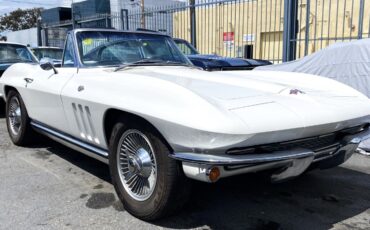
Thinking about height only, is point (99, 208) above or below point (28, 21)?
below

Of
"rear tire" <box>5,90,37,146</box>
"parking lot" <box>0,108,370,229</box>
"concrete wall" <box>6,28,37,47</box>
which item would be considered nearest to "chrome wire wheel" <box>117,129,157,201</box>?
"parking lot" <box>0,108,370,229</box>

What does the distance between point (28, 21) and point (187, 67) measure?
2142 inches

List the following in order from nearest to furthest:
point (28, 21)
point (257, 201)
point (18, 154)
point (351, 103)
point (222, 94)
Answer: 1. point (222, 94)
2. point (351, 103)
3. point (257, 201)
4. point (18, 154)
5. point (28, 21)

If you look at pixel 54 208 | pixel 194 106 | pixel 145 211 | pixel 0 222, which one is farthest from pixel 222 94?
pixel 0 222

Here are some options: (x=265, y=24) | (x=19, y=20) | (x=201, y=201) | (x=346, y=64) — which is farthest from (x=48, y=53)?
(x=19, y=20)

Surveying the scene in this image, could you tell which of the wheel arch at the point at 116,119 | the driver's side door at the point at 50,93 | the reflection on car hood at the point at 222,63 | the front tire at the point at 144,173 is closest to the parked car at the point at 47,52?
the reflection on car hood at the point at 222,63

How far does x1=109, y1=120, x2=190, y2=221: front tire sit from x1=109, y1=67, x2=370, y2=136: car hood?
0.48m

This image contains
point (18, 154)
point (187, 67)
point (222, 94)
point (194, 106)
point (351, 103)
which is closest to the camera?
point (194, 106)

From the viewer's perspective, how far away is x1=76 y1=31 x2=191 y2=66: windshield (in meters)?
4.30

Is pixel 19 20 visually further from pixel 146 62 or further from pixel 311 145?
pixel 311 145

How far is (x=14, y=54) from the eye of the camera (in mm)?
8969

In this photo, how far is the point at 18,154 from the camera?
17.2 ft

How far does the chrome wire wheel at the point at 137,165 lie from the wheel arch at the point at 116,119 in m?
0.10

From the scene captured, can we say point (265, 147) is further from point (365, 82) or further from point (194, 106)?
point (365, 82)
